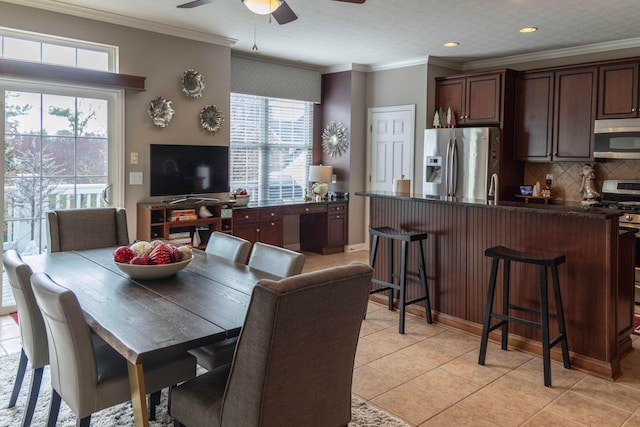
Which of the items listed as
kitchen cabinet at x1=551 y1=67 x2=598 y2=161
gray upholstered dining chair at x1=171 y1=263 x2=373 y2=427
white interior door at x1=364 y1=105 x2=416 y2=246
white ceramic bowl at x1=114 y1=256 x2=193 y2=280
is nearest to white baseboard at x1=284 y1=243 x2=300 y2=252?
white interior door at x1=364 y1=105 x2=416 y2=246

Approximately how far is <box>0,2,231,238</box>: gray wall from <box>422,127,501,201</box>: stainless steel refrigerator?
257 cm

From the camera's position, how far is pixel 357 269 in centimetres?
175

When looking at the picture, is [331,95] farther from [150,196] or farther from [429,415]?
[429,415]

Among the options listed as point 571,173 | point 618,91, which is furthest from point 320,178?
point 618,91

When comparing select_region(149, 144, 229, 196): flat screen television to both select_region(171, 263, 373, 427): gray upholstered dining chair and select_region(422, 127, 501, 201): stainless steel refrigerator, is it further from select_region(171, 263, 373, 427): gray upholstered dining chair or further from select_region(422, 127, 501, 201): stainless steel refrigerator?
select_region(171, 263, 373, 427): gray upholstered dining chair

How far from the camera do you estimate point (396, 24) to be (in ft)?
16.1

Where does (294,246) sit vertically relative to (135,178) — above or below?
below

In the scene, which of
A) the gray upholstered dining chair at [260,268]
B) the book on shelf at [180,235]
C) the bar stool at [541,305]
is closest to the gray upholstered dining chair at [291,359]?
the gray upholstered dining chair at [260,268]

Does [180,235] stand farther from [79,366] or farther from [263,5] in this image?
[79,366]

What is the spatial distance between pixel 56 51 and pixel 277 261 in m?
3.27

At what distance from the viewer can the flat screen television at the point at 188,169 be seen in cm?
508

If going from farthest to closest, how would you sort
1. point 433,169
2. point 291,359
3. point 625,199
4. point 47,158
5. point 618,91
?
point 433,169 < point 625,199 < point 618,91 < point 47,158 < point 291,359

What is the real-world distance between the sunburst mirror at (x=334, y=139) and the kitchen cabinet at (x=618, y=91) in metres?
3.15

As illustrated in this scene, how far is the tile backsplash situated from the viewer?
5438 millimetres
